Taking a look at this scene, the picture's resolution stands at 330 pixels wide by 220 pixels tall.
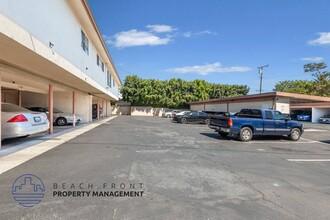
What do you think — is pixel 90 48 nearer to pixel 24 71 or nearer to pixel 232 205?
pixel 24 71

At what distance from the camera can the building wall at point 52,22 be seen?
253 inches

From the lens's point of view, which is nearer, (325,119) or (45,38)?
(45,38)

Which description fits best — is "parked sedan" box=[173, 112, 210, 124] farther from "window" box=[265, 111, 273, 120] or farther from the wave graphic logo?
the wave graphic logo

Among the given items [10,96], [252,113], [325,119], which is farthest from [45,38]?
[325,119]

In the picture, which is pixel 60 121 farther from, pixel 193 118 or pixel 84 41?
pixel 193 118

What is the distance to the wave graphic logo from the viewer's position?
4.14 metres

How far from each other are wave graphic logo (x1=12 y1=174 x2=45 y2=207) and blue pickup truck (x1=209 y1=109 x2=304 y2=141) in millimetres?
9915

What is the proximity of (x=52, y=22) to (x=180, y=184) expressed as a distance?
24.6 feet

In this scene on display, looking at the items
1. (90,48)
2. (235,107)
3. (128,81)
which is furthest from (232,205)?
(128,81)

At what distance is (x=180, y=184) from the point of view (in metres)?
5.27

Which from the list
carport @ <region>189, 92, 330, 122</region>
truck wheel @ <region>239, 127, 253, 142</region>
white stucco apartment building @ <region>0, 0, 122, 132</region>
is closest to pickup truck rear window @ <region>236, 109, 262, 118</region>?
truck wheel @ <region>239, 127, 253, 142</region>

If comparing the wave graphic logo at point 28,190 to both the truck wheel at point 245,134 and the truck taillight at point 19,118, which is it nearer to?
the truck taillight at point 19,118

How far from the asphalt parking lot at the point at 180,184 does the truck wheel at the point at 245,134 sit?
14.1ft

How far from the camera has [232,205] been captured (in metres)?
4.26
